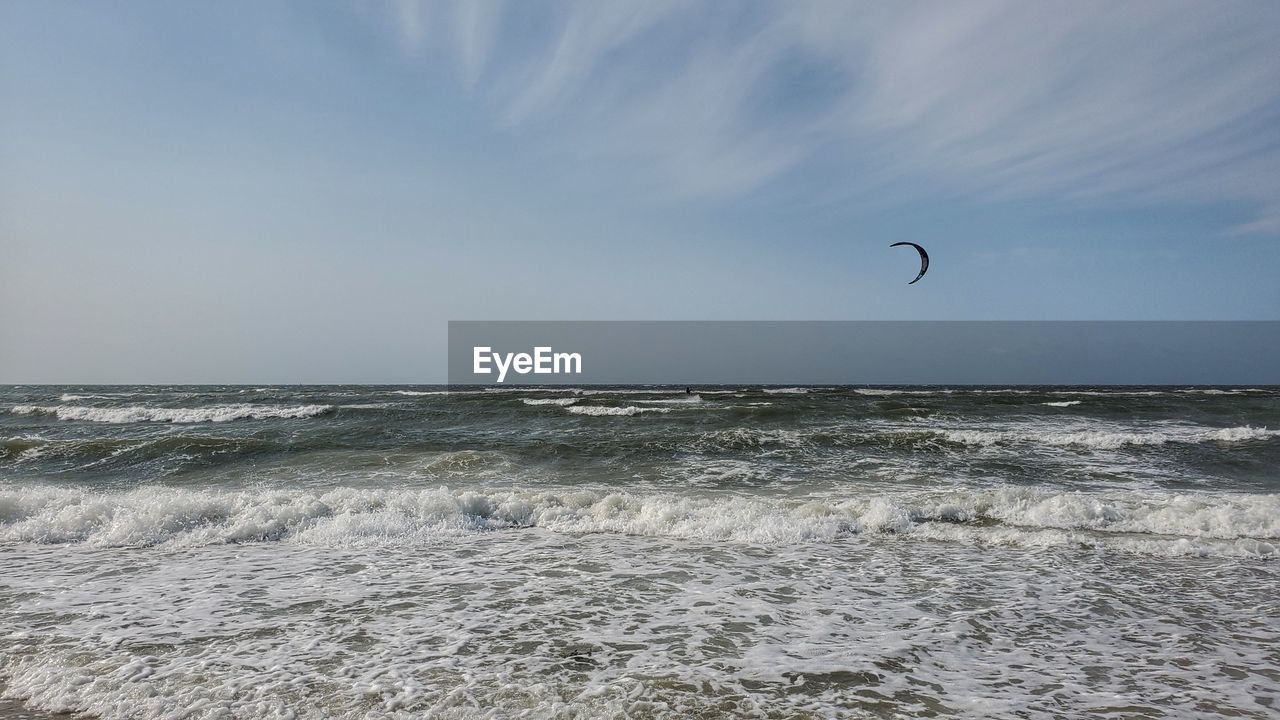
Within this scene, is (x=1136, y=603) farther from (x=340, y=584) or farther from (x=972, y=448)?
(x=972, y=448)

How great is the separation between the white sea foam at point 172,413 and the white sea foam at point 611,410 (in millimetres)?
11346

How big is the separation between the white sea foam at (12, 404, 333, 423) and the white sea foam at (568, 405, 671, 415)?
37.2ft

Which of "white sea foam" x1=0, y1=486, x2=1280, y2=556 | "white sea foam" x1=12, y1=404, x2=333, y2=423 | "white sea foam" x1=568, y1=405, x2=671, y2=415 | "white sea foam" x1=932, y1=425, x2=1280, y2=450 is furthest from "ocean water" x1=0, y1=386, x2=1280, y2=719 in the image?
"white sea foam" x1=12, y1=404, x2=333, y2=423

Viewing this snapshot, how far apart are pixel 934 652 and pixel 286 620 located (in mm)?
5473

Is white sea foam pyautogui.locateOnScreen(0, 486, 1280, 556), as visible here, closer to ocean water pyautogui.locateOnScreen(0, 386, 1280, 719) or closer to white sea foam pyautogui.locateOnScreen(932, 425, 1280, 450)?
ocean water pyautogui.locateOnScreen(0, 386, 1280, 719)

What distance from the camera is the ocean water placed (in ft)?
14.1

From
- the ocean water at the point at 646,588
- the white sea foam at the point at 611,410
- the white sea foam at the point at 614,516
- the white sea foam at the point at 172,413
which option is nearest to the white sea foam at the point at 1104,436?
the ocean water at the point at 646,588

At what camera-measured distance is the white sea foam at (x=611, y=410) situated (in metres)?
26.9

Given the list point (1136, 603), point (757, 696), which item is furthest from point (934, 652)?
point (1136, 603)

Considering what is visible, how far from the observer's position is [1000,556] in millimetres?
7762

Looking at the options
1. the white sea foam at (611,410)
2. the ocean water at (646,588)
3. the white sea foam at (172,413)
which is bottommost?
the ocean water at (646,588)

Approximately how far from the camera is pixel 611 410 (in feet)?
92.7

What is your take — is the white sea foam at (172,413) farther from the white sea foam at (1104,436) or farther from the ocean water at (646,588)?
the white sea foam at (1104,436)

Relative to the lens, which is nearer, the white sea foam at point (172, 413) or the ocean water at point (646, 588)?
the ocean water at point (646, 588)
